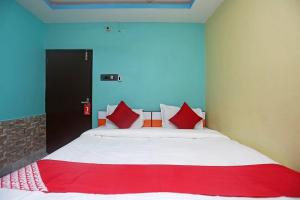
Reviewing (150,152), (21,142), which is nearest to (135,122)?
(150,152)

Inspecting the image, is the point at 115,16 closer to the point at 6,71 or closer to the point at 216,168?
the point at 6,71

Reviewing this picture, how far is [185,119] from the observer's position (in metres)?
3.12

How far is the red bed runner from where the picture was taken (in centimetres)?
106

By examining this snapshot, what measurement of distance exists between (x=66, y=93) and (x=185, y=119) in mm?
2230

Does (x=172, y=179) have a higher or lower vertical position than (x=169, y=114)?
lower

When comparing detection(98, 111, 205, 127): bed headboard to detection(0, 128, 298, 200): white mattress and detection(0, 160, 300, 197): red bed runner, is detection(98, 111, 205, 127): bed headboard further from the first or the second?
detection(0, 160, 300, 197): red bed runner

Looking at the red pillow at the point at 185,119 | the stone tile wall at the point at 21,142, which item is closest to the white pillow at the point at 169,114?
the red pillow at the point at 185,119

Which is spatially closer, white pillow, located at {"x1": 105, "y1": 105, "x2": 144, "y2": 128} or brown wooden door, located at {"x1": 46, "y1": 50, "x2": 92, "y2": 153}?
white pillow, located at {"x1": 105, "y1": 105, "x2": 144, "y2": 128}

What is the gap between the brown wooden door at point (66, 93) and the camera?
12.0 feet

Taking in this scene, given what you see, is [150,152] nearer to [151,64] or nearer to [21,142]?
[151,64]

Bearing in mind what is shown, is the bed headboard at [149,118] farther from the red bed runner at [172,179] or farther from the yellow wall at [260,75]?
the red bed runner at [172,179]

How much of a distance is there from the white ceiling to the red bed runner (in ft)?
8.06

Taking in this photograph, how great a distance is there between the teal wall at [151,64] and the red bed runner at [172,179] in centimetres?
221

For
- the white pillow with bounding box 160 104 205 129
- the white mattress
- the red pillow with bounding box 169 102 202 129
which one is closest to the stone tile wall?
the white mattress
